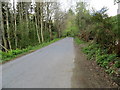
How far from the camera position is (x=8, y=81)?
3.95 meters

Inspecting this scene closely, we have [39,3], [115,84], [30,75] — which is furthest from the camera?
[39,3]

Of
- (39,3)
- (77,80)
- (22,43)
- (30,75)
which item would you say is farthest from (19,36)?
(77,80)

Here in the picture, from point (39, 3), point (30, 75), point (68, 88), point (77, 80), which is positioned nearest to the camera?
point (68, 88)

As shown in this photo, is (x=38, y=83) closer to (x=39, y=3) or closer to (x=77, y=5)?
(x=39, y=3)

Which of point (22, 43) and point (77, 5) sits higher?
point (77, 5)

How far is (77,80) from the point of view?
3834 mm

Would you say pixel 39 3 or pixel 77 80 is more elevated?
pixel 39 3

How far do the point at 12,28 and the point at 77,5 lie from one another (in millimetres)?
17062

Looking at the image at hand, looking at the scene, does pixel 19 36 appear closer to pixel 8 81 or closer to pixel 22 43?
pixel 22 43

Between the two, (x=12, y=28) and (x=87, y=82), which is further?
(x=12, y=28)

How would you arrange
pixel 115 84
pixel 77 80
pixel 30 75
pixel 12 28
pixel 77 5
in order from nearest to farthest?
pixel 115 84 < pixel 77 80 < pixel 30 75 < pixel 12 28 < pixel 77 5

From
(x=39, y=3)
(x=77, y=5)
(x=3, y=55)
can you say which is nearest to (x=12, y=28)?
(x=39, y=3)

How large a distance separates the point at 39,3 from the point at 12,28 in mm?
6746

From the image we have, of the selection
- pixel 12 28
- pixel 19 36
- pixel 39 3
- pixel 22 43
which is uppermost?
pixel 39 3
